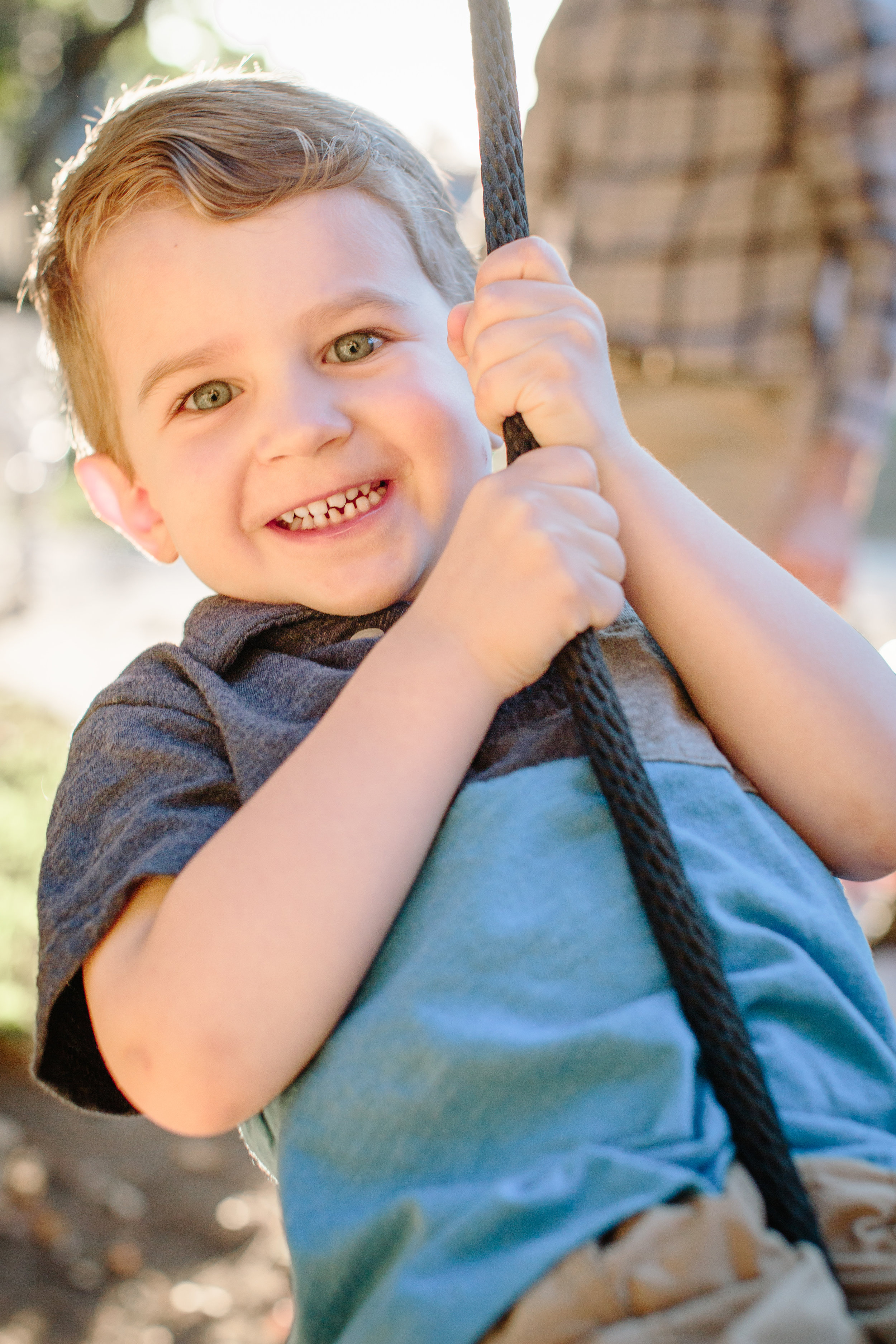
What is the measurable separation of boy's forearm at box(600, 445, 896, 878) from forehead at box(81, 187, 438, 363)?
0.34 meters

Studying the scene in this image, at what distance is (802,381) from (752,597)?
1682 millimetres

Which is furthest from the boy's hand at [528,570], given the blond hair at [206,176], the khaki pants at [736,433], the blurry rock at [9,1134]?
the blurry rock at [9,1134]

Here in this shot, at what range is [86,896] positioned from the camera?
2.90 ft

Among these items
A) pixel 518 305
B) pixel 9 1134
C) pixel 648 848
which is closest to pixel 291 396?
pixel 518 305

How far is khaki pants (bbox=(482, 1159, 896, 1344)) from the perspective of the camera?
666mm

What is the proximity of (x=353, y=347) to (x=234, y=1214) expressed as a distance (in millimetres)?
1873

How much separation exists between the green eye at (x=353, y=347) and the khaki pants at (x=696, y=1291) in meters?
0.78

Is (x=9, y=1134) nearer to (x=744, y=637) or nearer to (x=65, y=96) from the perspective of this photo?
(x=744, y=637)

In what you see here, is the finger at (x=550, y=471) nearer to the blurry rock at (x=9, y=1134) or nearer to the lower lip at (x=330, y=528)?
the lower lip at (x=330, y=528)

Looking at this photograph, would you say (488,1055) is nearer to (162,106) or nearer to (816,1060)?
(816,1060)

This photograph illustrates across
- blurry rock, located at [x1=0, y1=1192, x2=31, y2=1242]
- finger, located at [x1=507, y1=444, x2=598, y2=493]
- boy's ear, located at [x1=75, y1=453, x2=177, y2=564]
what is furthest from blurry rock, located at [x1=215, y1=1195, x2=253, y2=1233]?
finger, located at [x1=507, y1=444, x2=598, y2=493]

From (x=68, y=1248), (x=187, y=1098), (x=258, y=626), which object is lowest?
(x=68, y=1248)

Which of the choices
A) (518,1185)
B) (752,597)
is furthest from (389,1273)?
(752,597)

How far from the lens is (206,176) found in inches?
42.3
